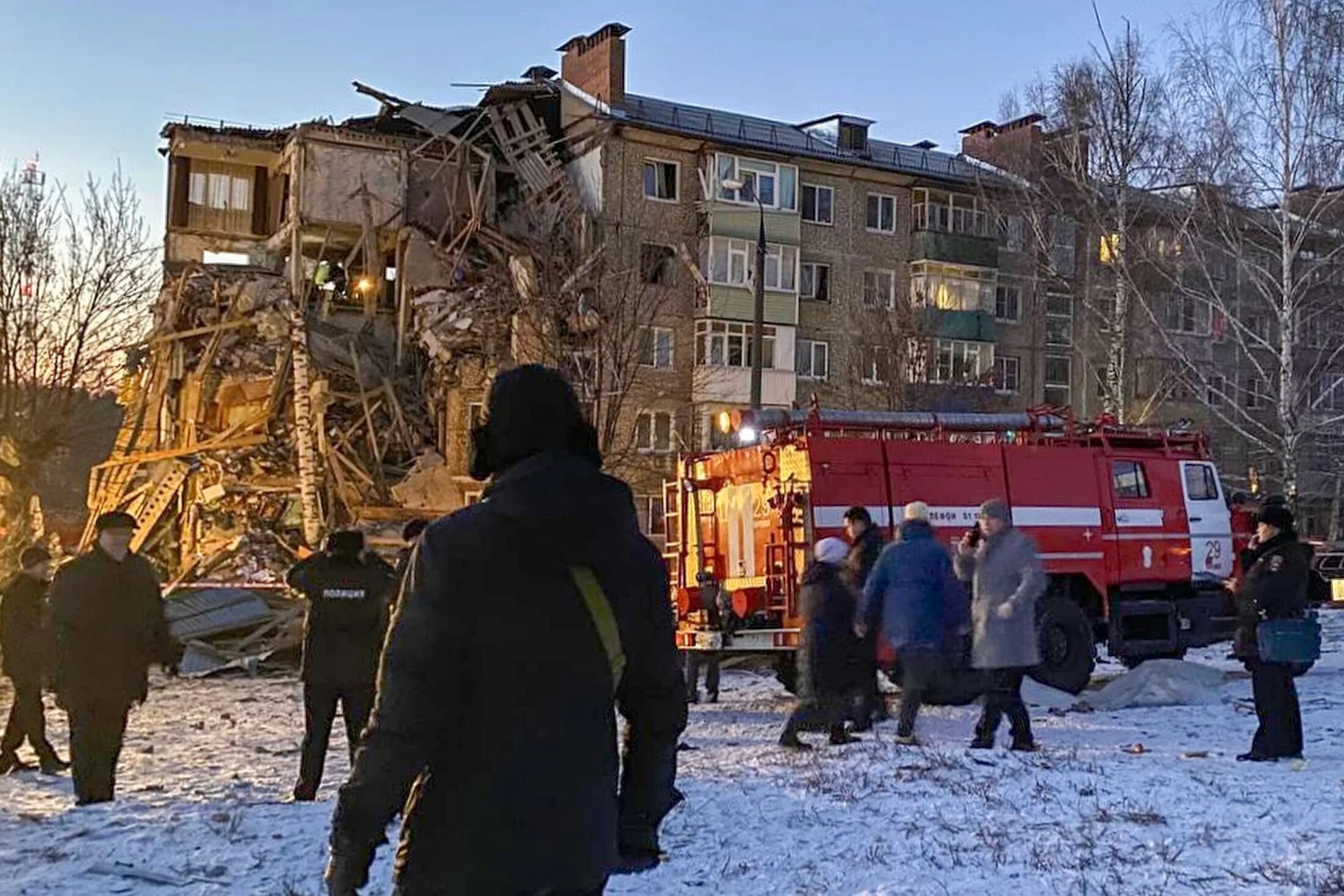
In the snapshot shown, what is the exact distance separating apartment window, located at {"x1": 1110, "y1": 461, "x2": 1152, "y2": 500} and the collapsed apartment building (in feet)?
34.9

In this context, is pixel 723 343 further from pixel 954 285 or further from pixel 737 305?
pixel 954 285

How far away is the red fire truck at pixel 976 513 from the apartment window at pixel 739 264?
75.8 feet

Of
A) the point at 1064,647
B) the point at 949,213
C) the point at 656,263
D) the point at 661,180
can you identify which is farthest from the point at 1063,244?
the point at 1064,647

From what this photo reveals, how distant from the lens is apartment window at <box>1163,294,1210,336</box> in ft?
87.5

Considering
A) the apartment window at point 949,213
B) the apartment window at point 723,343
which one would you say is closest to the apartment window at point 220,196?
the apartment window at point 723,343

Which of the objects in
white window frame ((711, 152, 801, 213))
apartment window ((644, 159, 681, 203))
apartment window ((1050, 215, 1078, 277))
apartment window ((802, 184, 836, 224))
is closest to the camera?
apartment window ((1050, 215, 1078, 277))

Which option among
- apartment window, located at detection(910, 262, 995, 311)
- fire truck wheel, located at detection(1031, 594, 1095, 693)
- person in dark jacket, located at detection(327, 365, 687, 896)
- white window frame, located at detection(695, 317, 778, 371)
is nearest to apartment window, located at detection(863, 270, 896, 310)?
apartment window, located at detection(910, 262, 995, 311)

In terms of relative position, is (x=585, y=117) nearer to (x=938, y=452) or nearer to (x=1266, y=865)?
(x=938, y=452)

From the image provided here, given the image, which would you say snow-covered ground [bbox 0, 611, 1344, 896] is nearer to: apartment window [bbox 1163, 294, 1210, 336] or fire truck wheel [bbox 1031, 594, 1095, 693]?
fire truck wheel [bbox 1031, 594, 1095, 693]

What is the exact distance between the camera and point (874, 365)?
1437 inches

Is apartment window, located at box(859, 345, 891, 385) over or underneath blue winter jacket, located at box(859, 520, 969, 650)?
over

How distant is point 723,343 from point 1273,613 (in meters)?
30.3

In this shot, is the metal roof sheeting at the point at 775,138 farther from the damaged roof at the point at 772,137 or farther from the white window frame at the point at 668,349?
the white window frame at the point at 668,349

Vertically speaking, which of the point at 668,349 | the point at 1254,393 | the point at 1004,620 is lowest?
the point at 1004,620
